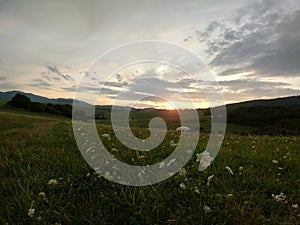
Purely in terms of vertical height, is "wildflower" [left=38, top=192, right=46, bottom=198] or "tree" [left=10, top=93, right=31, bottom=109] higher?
"tree" [left=10, top=93, right=31, bottom=109]

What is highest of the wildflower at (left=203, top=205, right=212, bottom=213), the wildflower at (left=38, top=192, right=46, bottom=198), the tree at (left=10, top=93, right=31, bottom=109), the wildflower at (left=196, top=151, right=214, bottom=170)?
the tree at (left=10, top=93, right=31, bottom=109)

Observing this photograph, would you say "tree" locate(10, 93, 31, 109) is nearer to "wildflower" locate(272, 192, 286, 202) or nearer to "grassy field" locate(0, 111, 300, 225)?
"grassy field" locate(0, 111, 300, 225)

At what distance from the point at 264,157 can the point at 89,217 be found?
498 cm

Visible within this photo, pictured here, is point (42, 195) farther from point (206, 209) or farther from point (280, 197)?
point (280, 197)

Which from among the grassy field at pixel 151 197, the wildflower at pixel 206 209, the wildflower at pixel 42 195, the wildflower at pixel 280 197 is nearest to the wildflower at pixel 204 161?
the grassy field at pixel 151 197

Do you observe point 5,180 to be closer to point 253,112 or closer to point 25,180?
point 25,180

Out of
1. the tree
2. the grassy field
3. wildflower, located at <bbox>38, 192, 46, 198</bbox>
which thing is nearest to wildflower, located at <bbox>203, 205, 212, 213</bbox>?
the grassy field

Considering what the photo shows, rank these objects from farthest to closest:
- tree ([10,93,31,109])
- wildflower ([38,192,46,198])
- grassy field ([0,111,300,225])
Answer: tree ([10,93,31,109]) → wildflower ([38,192,46,198]) → grassy field ([0,111,300,225])

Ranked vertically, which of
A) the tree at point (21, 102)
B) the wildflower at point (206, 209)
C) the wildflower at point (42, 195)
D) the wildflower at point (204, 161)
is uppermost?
the tree at point (21, 102)

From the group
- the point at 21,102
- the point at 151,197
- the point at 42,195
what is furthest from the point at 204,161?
the point at 21,102

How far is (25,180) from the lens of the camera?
5.33m

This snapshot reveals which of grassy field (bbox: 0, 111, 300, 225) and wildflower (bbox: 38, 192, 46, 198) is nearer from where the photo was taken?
grassy field (bbox: 0, 111, 300, 225)

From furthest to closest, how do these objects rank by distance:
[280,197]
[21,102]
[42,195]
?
[21,102] → [280,197] → [42,195]

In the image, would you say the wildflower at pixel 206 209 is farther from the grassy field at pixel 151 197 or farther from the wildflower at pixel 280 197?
the wildflower at pixel 280 197
